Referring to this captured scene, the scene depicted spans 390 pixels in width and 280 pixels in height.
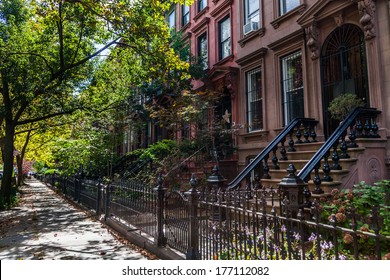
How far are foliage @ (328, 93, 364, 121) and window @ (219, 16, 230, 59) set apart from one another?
22.3 feet

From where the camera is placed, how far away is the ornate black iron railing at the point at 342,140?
6.47 metres

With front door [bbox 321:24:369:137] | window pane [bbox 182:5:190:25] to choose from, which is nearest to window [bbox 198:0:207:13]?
window pane [bbox 182:5:190:25]

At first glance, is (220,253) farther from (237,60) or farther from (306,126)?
(237,60)

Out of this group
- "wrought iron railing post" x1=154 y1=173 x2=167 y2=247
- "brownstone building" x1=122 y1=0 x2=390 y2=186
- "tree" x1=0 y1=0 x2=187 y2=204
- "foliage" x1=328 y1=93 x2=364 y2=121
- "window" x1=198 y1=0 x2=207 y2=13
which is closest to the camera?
"wrought iron railing post" x1=154 y1=173 x2=167 y2=247

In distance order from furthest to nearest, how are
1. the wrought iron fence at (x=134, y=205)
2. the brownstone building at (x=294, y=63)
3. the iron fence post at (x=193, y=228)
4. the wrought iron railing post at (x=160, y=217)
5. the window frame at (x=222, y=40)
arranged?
the window frame at (x=222, y=40)
the brownstone building at (x=294, y=63)
the wrought iron fence at (x=134, y=205)
the wrought iron railing post at (x=160, y=217)
the iron fence post at (x=193, y=228)

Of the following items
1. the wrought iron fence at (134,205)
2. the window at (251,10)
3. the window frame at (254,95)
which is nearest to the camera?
the wrought iron fence at (134,205)

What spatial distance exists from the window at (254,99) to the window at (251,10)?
6.88 feet

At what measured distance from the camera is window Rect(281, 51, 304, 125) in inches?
413

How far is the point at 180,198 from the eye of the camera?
577 centimetres

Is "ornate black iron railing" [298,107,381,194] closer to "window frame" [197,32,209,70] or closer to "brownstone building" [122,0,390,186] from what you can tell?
"brownstone building" [122,0,390,186]

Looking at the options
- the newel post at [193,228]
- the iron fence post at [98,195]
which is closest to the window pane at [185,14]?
the iron fence post at [98,195]

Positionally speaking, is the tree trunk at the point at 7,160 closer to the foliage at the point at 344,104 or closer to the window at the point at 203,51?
the window at the point at 203,51

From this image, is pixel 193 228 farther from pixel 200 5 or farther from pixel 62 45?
pixel 200 5

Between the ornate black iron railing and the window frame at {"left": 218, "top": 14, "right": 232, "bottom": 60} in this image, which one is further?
the window frame at {"left": 218, "top": 14, "right": 232, "bottom": 60}
